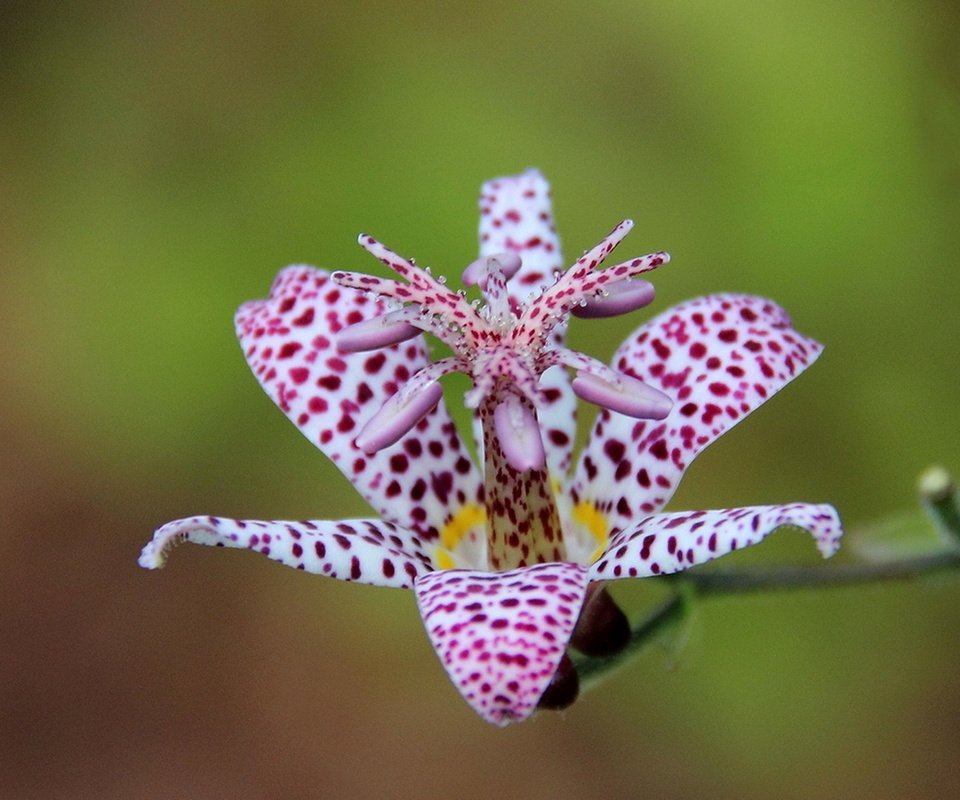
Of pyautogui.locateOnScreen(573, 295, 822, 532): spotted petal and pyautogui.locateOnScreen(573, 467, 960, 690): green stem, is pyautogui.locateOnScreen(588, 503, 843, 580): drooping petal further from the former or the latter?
pyautogui.locateOnScreen(573, 467, 960, 690): green stem

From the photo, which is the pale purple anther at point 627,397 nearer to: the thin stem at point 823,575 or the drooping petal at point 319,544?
the drooping petal at point 319,544

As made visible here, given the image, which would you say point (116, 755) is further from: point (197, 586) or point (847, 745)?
point (847, 745)

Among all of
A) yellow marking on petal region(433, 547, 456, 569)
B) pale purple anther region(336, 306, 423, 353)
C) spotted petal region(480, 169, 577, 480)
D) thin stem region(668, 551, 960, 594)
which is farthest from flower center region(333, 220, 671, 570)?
thin stem region(668, 551, 960, 594)

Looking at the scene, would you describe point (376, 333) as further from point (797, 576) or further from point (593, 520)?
point (797, 576)

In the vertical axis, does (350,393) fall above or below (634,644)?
above

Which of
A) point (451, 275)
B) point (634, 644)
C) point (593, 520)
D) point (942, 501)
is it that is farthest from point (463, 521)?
point (451, 275)

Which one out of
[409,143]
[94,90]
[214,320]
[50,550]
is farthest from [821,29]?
[50,550]

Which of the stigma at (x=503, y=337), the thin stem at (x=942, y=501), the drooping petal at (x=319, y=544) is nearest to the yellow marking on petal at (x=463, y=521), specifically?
the drooping petal at (x=319, y=544)
